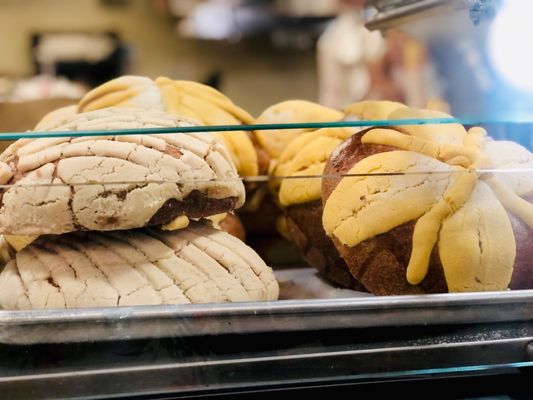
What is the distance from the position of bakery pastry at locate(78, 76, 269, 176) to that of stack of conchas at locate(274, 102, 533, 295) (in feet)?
0.42

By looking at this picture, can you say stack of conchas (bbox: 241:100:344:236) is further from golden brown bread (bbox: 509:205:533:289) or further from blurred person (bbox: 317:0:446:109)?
golden brown bread (bbox: 509:205:533:289)

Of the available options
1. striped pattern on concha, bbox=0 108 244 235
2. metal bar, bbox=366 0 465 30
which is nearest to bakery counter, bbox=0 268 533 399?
striped pattern on concha, bbox=0 108 244 235

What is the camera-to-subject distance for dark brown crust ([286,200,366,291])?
0.92 meters

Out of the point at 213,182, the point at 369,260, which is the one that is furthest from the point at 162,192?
the point at 369,260

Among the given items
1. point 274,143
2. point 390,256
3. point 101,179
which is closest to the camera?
point 101,179

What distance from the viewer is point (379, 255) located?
33.6 inches

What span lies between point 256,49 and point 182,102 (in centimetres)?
23

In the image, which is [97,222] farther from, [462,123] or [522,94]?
[522,94]

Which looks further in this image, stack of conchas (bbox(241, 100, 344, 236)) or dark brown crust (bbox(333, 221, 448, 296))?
stack of conchas (bbox(241, 100, 344, 236))

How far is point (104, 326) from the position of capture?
734 mm

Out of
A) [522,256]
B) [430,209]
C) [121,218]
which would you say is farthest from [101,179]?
[522,256]

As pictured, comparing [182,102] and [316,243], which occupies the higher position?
[182,102]

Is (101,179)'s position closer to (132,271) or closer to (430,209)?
(132,271)

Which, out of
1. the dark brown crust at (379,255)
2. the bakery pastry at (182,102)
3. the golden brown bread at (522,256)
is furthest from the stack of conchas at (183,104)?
the golden brown bread at (522,256)
